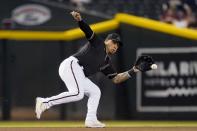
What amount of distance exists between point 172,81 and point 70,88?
3.00 m

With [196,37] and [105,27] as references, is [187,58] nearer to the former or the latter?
[196,37]

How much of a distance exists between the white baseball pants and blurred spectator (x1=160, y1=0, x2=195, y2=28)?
7.23 meters

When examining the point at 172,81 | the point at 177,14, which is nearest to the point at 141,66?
the point at 172,81

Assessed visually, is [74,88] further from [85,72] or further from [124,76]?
[124,76]

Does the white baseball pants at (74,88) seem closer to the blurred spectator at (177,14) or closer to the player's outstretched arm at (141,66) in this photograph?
the player's outstretched arm at (141,66)

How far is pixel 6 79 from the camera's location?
1133cm

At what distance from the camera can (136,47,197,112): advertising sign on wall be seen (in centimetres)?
1099

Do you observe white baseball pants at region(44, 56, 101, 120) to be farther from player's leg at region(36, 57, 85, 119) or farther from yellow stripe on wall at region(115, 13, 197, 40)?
yellow stripe on wall at region(115, 13, 197, 40)

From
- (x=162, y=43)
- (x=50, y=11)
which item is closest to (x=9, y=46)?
(x=162, y=43)

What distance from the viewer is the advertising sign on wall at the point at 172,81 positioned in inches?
433

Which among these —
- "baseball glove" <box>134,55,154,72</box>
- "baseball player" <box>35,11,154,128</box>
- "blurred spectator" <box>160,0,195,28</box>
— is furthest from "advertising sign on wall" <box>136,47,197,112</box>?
"blurred spectator" <box>160,0,195,28</box>

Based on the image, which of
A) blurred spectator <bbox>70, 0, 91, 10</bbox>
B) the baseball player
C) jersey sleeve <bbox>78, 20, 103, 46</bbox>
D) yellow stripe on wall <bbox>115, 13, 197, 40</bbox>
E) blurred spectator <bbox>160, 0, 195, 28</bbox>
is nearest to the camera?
jersey sleeve <bbox>78, 20, 103, 46</bbox>

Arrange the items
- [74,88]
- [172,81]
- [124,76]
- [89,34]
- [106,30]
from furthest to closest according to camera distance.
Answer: [106,30], [172,81], [124,76], [74,88], [89,34]

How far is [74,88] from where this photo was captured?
8.47 m
